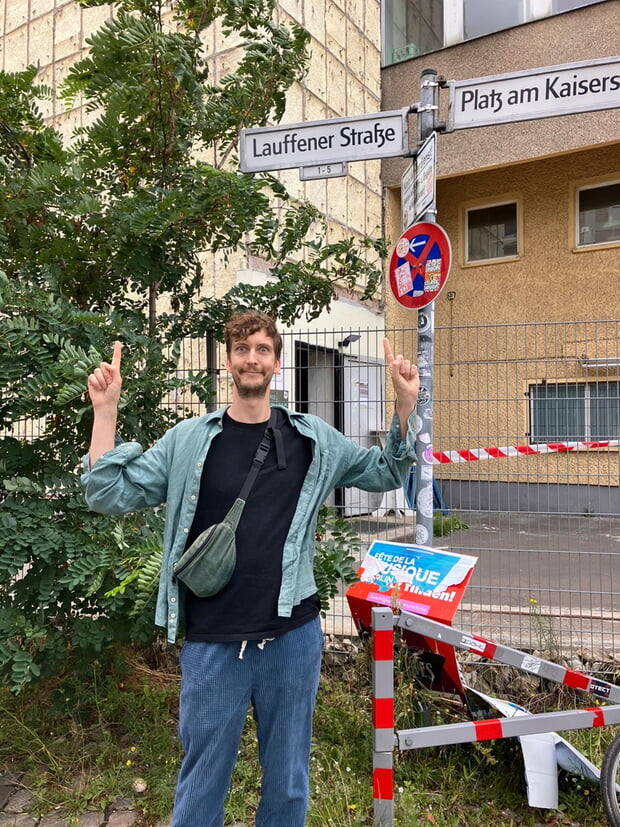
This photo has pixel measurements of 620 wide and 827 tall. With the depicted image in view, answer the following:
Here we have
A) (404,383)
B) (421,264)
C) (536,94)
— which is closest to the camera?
(404,383)

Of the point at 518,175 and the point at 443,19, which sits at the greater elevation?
the point at 443,19

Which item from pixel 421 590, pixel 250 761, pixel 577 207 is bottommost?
pixel 250 761

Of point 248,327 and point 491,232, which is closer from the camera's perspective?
point 248,327


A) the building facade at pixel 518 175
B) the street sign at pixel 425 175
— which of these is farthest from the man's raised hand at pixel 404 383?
the building facade at pixel 518 175

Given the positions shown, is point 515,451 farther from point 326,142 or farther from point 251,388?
point 251,388

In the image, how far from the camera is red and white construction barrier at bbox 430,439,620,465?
4.08m

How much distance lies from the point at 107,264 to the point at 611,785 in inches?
128

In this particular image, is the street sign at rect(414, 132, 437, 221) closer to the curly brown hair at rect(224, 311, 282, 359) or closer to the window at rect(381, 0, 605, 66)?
the curly brown hair at rect(224, 311, 282, 359)

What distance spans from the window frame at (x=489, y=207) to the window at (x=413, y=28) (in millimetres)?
2696

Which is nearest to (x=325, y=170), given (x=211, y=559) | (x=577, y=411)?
(x=211, y=559)

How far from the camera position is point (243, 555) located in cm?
200

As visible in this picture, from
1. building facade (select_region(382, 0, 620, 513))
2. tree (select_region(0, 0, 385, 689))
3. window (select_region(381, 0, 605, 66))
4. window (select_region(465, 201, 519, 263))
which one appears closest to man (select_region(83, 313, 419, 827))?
tree (select_region(0, 0, 385, 689))

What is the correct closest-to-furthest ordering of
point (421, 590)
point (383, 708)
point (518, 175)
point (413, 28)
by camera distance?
point (383, 708), point (421, 590), point (413, 28), point (518, 175)

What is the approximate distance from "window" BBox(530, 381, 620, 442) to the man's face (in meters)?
2.63
